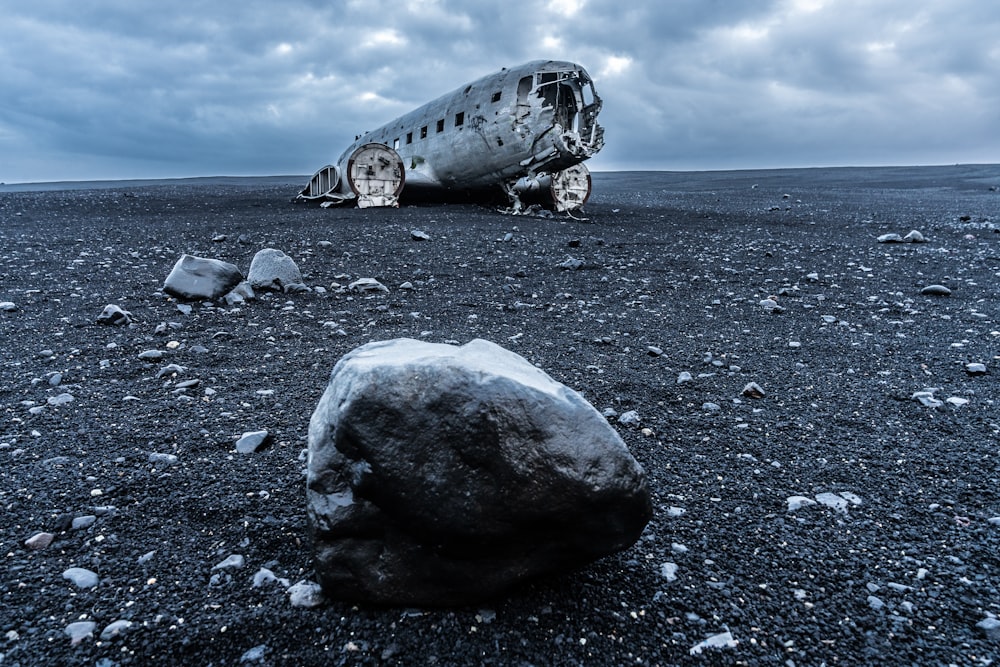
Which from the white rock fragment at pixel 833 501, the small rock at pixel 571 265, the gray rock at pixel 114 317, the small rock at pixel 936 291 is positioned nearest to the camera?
the white rock fragment at pixel 833 501

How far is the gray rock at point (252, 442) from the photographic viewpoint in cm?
344

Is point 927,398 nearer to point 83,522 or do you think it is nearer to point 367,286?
point 83,522

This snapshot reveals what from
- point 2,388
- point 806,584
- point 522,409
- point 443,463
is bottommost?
point 806,584

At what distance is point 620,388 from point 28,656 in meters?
3.59

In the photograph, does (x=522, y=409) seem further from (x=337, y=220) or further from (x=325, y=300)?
(x=337, y=220)

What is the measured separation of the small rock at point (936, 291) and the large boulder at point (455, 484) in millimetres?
6894

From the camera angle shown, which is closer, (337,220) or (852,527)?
(852,527)

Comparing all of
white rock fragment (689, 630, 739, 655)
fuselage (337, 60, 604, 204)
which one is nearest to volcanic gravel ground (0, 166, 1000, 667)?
white rock fragment (689, 630, 739, 655)

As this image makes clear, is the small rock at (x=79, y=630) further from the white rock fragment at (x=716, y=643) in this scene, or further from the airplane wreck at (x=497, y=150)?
the airplane wreck at (x=497, y=150)

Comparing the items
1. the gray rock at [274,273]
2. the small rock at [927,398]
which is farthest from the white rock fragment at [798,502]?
the gray rock at [274,273]

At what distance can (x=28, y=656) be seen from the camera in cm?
198

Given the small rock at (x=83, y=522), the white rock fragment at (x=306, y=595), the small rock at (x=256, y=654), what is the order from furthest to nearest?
the small rock at (x=83, y=522), the white rock fragment at (x=306, y=595), the small rock at (x=256, y=654)

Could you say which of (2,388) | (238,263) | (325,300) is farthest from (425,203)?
(2,388)

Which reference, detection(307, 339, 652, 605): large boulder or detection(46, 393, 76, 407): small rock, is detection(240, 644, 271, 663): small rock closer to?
detection(307, 339, 652, 605): large boulder
